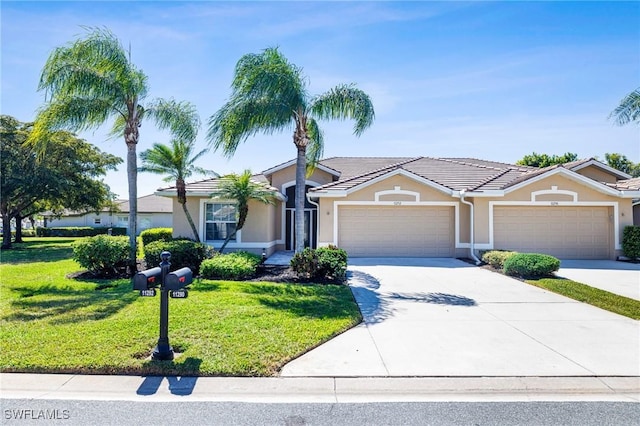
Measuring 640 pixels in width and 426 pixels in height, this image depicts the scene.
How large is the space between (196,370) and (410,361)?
9.07 ft

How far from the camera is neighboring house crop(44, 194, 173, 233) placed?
131ft

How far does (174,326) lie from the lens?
19.3 ft

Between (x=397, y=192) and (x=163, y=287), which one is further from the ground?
(x=397, y=192)

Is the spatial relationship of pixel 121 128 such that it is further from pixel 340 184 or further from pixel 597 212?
pixel 597 212

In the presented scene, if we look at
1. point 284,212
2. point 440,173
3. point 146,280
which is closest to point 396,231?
point 440,173

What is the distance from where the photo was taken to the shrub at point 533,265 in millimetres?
10883

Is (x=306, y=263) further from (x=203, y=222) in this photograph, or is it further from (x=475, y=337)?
(x=203, y=222)

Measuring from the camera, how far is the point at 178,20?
29.3 feet

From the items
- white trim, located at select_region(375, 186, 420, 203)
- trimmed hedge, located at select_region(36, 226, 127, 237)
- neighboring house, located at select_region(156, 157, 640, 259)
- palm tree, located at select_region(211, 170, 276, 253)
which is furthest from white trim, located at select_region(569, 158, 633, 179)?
trimmed hedge, located at select_region(36, 226, 127, 237)

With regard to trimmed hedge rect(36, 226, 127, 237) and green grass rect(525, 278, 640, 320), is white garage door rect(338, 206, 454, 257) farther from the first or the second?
trimmed hedge rect(36, 226, 127, 237)

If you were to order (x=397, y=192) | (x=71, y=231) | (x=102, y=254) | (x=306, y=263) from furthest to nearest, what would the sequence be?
(x=71, y=231), (x=397, y=192), (x=102, y=254), (x=306, y=263)

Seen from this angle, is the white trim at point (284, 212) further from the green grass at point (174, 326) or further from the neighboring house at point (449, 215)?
the green grass at point (174, 326)

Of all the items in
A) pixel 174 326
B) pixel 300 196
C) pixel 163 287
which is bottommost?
pixel 174 326

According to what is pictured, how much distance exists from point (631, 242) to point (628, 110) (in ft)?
25.2
